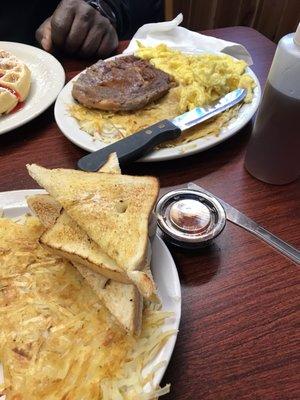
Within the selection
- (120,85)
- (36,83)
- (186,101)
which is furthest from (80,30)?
(186,101)

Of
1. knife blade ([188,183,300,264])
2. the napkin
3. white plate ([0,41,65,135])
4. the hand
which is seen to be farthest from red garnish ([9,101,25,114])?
knife blade ([188,183,300,264])

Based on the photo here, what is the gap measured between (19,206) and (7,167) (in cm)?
29

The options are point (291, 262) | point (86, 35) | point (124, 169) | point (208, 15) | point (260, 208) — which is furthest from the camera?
point (208, 15)

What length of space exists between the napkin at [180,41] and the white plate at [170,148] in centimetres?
35

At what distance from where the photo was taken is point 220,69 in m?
1.43

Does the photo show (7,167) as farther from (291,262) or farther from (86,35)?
(291,262)

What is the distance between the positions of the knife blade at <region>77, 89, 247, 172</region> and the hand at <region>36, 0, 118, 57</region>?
63 centimetres

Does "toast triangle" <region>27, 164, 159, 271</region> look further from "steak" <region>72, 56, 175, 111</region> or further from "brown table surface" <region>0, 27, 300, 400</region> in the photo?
"steak" <region>72, 56, 175, 111</region>

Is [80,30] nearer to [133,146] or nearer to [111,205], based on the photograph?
[133,146]

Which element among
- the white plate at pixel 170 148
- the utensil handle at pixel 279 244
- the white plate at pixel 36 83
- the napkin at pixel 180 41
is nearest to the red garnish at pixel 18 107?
the white plate at pixel 36 83

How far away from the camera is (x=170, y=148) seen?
1185 mm

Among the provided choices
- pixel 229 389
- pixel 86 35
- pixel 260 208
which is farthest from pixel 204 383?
pixel 86 35

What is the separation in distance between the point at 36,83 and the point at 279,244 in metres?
1.12

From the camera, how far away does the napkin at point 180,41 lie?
164 centimetres
